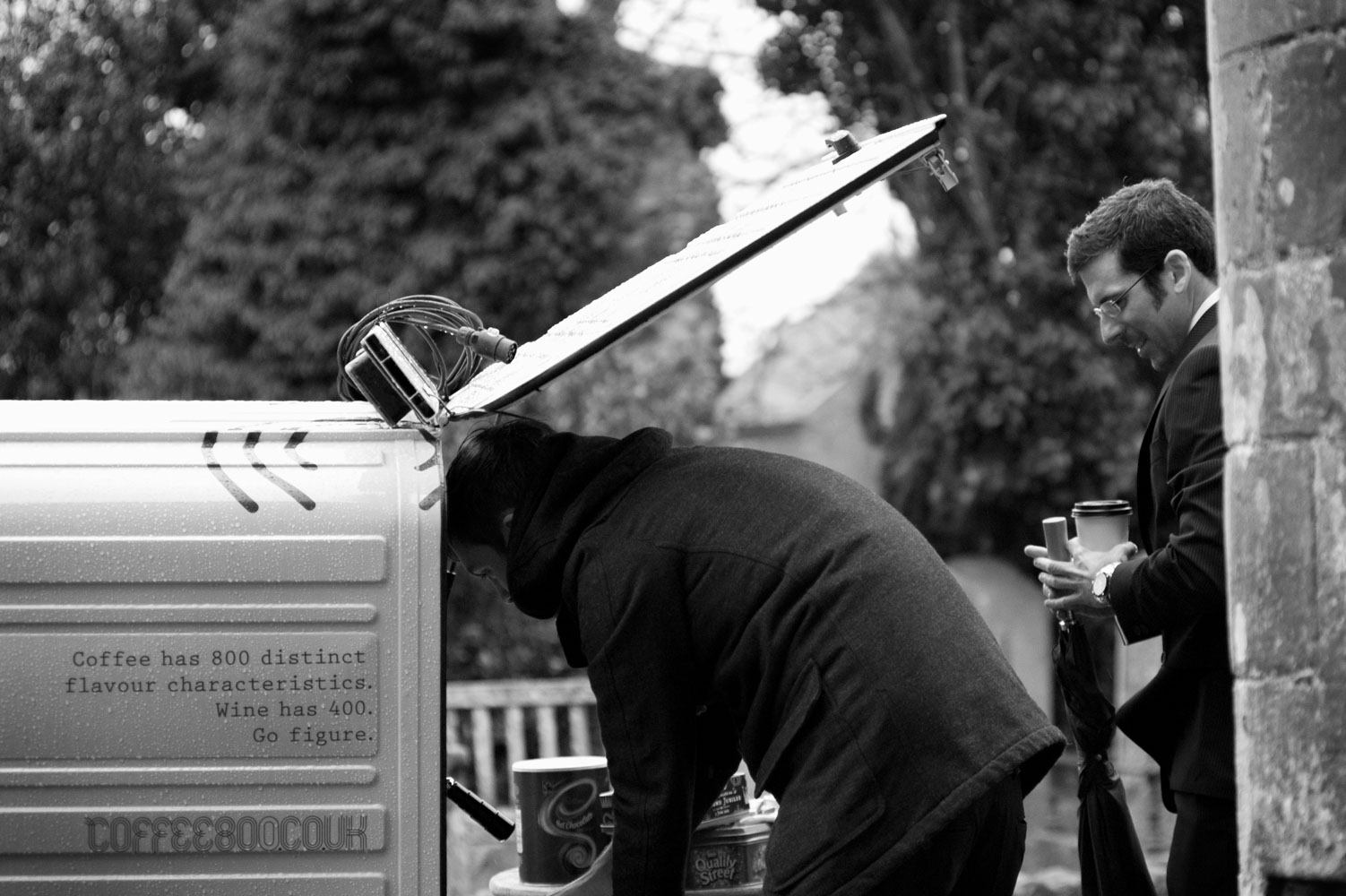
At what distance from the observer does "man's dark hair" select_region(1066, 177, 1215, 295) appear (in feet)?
9.69

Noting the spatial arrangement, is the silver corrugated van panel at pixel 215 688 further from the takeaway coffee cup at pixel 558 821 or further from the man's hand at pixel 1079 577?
the man's hand at pixel 1079 577

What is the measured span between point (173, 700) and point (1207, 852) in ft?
6.25

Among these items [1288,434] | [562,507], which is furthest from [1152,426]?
[562,507]

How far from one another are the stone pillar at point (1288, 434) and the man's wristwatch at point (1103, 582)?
87 centimetres

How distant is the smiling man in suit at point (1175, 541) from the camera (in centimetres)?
267

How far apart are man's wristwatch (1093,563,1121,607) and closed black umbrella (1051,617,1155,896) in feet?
0.98

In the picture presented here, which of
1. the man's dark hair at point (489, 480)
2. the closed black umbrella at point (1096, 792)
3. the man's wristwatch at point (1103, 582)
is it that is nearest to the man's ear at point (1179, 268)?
the man's wristwatch at point (1103, 582)

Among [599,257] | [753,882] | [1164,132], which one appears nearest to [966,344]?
[1164,132]

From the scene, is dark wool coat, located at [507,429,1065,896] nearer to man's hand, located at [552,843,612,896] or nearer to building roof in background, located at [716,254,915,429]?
man's hand, located at [552,843,612,896]

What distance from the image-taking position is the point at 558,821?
3252 mm

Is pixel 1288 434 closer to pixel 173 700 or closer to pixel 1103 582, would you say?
pixel 1103 582

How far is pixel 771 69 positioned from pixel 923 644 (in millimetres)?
9171

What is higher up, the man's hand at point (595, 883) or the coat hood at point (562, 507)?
the coat hood at point (562, 507)

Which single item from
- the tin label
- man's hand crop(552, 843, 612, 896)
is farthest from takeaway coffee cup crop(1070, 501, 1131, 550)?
the tin label
